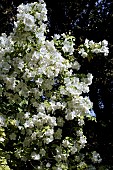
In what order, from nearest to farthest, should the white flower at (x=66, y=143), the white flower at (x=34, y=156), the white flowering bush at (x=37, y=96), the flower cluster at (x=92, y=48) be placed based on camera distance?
the white flowering bush at (x=37, y=96) < the white flower at (x=34, y=156) < the white flower at (x=66, y=143) < the flower cluster at (x=92, y=48)

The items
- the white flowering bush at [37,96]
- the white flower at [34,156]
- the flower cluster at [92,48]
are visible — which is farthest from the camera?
the flower cluster at [92,48]

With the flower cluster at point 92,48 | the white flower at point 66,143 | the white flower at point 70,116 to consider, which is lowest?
the white flower at point 66,143

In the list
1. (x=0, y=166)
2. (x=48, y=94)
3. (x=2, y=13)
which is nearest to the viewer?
(x=0, y=166)

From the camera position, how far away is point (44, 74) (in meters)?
Result: 4.99

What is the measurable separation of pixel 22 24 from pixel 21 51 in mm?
364

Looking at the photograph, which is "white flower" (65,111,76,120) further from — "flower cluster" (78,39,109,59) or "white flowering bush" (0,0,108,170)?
"flower cluster" (78,39,109,59)

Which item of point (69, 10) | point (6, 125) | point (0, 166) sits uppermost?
point (69, 10)

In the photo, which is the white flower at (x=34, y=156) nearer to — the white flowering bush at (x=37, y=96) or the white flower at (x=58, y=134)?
the white flowering bush at (x=37, y=96)

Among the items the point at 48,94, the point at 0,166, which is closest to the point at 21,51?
the point at 48,94

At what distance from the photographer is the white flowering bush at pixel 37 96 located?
486cm

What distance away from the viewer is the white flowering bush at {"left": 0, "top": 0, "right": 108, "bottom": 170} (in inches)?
191

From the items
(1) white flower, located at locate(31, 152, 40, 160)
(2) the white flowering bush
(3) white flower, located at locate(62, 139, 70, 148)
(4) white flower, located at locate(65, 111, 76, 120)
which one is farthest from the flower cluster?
(1) white flower, located at locate(31, 152, 40, 160)

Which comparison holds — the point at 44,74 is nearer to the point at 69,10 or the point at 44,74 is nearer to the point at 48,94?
the point at 48,94

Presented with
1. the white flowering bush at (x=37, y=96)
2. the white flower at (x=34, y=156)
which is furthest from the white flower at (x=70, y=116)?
the white flower at (x=34, y=156)
